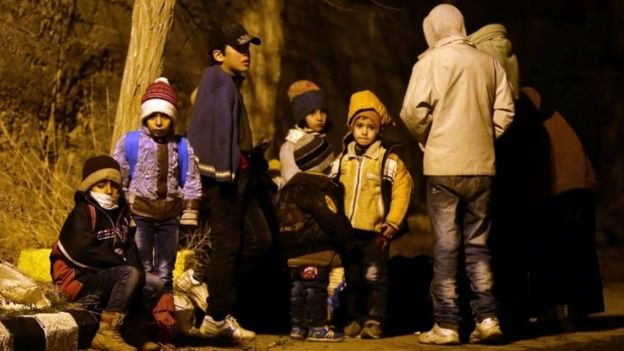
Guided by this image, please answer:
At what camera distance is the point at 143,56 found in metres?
10.8

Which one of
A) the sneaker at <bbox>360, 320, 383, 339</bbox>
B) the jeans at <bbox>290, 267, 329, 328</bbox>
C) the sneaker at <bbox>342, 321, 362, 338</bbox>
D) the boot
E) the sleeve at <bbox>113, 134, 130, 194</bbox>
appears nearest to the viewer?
the boot

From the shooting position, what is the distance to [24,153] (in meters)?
12.0

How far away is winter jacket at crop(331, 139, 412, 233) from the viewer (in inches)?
408

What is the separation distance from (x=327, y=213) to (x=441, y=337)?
44.8 inches

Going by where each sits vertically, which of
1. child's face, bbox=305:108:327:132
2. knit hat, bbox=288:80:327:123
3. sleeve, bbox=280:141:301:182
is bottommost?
sleeve, bbox=280:141:301:182

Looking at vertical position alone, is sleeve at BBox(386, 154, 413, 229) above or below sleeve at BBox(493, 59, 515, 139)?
below

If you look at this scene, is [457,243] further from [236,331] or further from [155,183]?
[155,183]

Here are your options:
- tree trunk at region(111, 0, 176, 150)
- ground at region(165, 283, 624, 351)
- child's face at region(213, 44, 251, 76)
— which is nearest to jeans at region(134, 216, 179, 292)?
ground at region(165, 283, 624, 351)

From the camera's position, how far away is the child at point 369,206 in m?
10.3

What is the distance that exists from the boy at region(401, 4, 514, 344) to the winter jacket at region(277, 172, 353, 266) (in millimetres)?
701

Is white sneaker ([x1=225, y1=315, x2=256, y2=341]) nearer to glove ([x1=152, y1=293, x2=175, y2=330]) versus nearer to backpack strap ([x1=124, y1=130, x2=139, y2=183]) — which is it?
glove ([x1=152, y1=293, x2=175, y2=330])

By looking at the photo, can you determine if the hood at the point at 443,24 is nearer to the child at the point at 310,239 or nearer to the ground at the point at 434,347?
the child at the point at 310,239

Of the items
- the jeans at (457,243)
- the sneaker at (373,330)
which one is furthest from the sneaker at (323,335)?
the jeans at (457,243)

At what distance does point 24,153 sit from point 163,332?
332 cm
